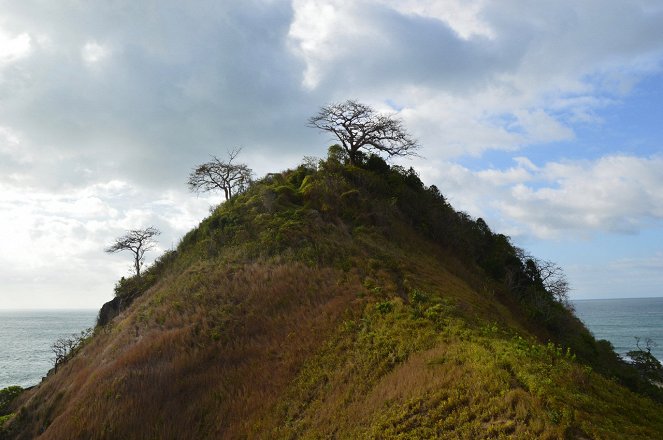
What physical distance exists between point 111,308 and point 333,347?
26995 millimetres

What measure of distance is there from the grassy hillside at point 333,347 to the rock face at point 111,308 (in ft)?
5.41

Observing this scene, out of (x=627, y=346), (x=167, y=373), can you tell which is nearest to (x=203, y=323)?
(x=167, y=373)

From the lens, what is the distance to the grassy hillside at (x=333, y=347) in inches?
424

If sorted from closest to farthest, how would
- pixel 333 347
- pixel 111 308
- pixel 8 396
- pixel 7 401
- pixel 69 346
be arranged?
pixel 333 347 < pixel 7 401 < pixel 8 396 < pixel 69 346 < pixel 111 308

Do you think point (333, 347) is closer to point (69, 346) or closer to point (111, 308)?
point (111, 308)

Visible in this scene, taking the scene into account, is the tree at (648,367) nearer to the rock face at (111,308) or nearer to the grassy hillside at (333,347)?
the grassy hillside at (333,347)

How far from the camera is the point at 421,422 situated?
35.6 feet

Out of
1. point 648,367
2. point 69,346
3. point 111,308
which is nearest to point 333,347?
point 111,308

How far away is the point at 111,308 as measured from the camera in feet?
122

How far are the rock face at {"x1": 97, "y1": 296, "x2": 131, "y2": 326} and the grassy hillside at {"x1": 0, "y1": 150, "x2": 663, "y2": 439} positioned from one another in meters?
1.65

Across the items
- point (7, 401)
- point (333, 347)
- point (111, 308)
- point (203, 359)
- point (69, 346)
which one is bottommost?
point (7, 401)

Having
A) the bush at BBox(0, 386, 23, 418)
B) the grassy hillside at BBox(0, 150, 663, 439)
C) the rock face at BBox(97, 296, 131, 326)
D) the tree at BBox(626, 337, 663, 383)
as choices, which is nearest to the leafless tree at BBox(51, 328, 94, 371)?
the rock face at BBox(97, 296, 131, 326)

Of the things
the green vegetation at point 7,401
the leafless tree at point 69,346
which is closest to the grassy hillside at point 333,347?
the green vegetation at point 7,401

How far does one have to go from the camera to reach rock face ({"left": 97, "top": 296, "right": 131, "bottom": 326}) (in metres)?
36.3
